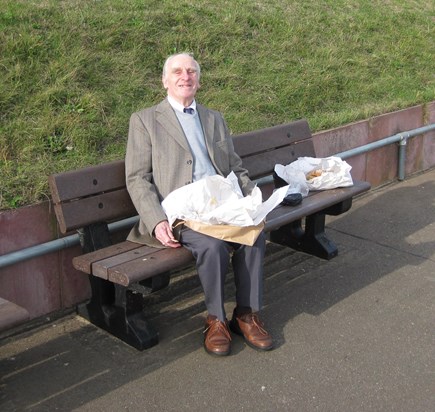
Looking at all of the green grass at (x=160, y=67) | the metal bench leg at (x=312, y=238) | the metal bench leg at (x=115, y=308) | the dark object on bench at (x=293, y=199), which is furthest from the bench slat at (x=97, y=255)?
the metal bench leg at (x=312, y=238)

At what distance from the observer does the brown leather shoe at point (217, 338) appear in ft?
11.3

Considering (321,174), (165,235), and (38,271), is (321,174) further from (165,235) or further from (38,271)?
(38,271)

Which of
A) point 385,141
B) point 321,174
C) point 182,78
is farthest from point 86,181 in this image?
point 385,141

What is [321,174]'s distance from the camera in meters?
4.57

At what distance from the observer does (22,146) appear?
14.0 ft

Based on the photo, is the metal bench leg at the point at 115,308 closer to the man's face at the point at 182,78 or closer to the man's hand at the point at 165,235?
the man's hand at the point at 165,235

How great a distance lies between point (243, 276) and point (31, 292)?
3.83 ft

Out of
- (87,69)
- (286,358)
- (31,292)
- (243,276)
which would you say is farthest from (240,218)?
(87,69)

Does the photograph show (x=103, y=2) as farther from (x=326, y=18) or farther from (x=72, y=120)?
(x=326, y=18)

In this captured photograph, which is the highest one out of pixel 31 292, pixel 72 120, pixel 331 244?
pixel 72 120

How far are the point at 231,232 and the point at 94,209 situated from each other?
0.77 metres

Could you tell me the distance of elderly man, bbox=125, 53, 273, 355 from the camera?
3441 millimetres

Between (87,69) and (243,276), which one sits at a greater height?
(87,69)

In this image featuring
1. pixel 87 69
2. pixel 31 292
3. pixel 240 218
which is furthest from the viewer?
pixel 87 69
